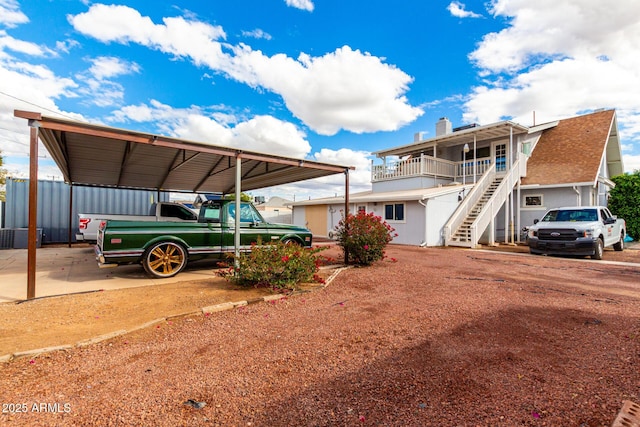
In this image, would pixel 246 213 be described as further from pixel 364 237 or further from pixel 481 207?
pixel 481 207

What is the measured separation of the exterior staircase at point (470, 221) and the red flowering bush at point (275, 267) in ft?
33.1

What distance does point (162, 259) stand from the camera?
6883 millimetres

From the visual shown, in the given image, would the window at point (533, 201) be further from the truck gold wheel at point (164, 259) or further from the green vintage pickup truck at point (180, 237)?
the truck gold wheel at point (164, 259)

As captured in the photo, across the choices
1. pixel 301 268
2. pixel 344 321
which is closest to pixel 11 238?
pixel 301 268

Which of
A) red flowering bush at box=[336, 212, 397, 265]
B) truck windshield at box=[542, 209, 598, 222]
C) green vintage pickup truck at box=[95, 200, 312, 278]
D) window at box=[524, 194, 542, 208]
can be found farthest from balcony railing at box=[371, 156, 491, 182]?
green vintage pickup truck at box=[95, 200, 312, 278]

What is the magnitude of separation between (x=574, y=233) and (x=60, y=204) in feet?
68.3

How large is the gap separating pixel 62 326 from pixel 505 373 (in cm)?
505

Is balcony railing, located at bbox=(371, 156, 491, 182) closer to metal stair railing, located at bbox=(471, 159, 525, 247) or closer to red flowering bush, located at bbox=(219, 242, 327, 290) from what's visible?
metal stair railing, located at bbox=(471, 159, 525, 247)

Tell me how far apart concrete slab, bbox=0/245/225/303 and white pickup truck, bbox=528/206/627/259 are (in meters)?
11.2

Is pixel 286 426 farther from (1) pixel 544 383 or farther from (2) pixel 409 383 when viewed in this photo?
(1) pixel 544 383

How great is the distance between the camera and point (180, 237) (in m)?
6.99

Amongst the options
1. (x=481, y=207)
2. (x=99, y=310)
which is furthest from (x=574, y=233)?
(x=99, y=310)

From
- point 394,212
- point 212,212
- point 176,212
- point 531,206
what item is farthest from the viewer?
point 531,206

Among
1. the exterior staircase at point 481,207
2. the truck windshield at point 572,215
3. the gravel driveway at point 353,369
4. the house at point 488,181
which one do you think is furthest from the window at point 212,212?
the truck windshield at point 572,215
